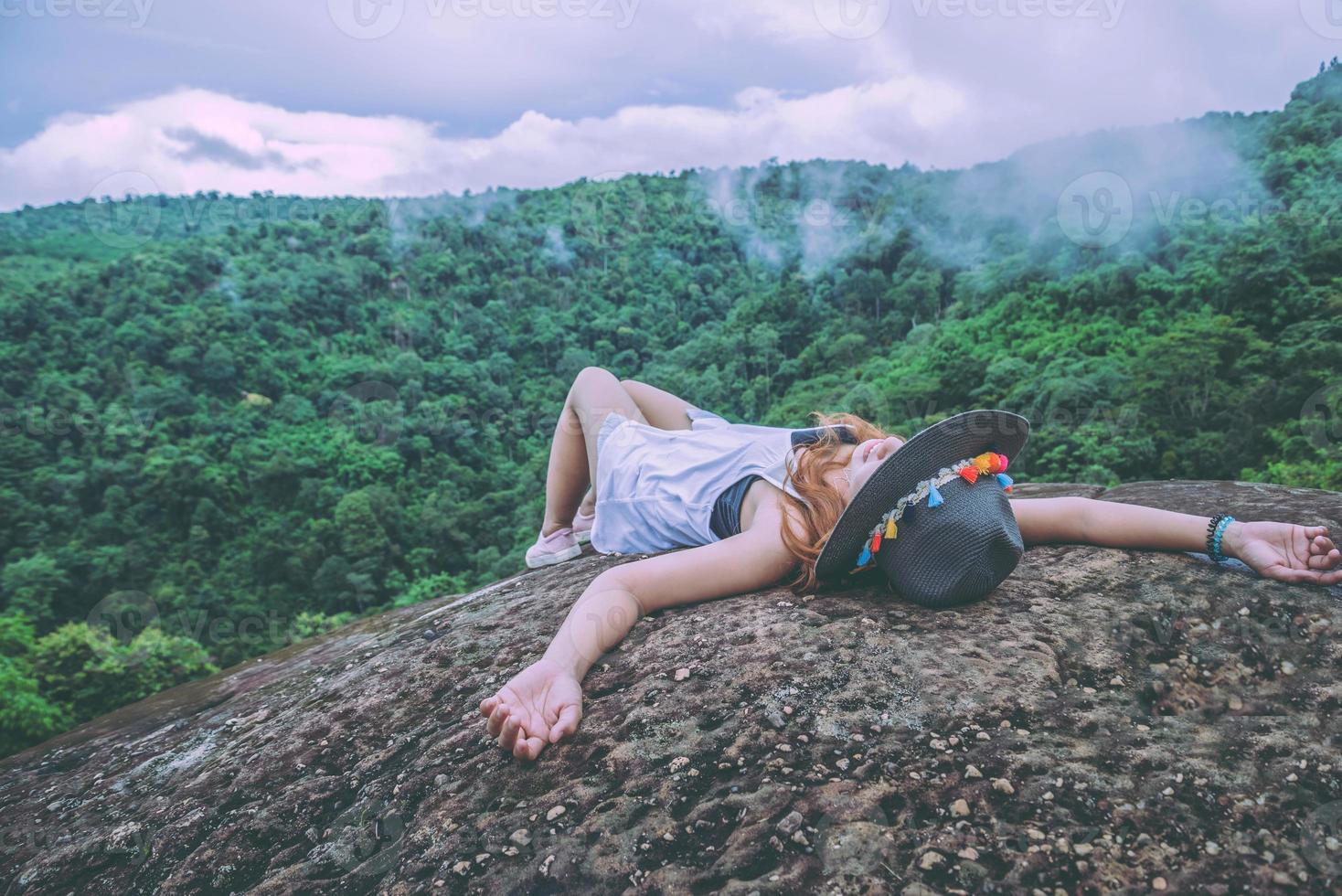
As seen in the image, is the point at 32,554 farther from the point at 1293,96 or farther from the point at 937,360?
the point at 1293,96

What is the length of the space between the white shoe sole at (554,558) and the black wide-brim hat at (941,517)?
2.00m

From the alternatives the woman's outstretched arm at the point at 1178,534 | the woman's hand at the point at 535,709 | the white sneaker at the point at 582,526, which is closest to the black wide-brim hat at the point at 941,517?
the woman's outstretched arm at the point at 1178,534

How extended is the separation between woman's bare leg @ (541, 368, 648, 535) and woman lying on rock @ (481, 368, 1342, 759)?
2.30 ft

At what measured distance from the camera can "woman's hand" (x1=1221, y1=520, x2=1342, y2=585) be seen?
223cm

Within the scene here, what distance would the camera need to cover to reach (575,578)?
341 centimetres

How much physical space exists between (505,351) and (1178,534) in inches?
2484

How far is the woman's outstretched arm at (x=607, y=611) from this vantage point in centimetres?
190

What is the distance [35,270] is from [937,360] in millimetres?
70015

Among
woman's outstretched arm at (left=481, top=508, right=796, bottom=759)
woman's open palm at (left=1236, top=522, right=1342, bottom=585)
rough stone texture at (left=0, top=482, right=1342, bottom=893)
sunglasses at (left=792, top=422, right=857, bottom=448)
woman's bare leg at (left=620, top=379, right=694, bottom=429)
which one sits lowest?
rough stone texture at (left=0, top=482, right=1342, bottom=893)

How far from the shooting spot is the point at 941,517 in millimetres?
2277

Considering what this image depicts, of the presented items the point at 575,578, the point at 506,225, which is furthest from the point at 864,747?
the point at 506,225

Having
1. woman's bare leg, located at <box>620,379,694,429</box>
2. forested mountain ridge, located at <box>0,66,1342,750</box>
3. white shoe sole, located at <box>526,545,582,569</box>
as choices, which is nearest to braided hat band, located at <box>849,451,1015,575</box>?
woman's bare leg, located at <box>620,379,694,429</box>

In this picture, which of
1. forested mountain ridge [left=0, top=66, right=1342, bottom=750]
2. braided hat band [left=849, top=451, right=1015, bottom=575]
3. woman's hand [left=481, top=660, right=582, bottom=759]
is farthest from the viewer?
forested mountain ridge [left=0, top=66, right=1342, bottom=750]

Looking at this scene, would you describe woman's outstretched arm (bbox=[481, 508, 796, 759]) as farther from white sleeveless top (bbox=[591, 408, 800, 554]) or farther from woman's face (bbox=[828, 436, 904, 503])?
white sleeveless top (bbox=[591, 408, 800, 554])
